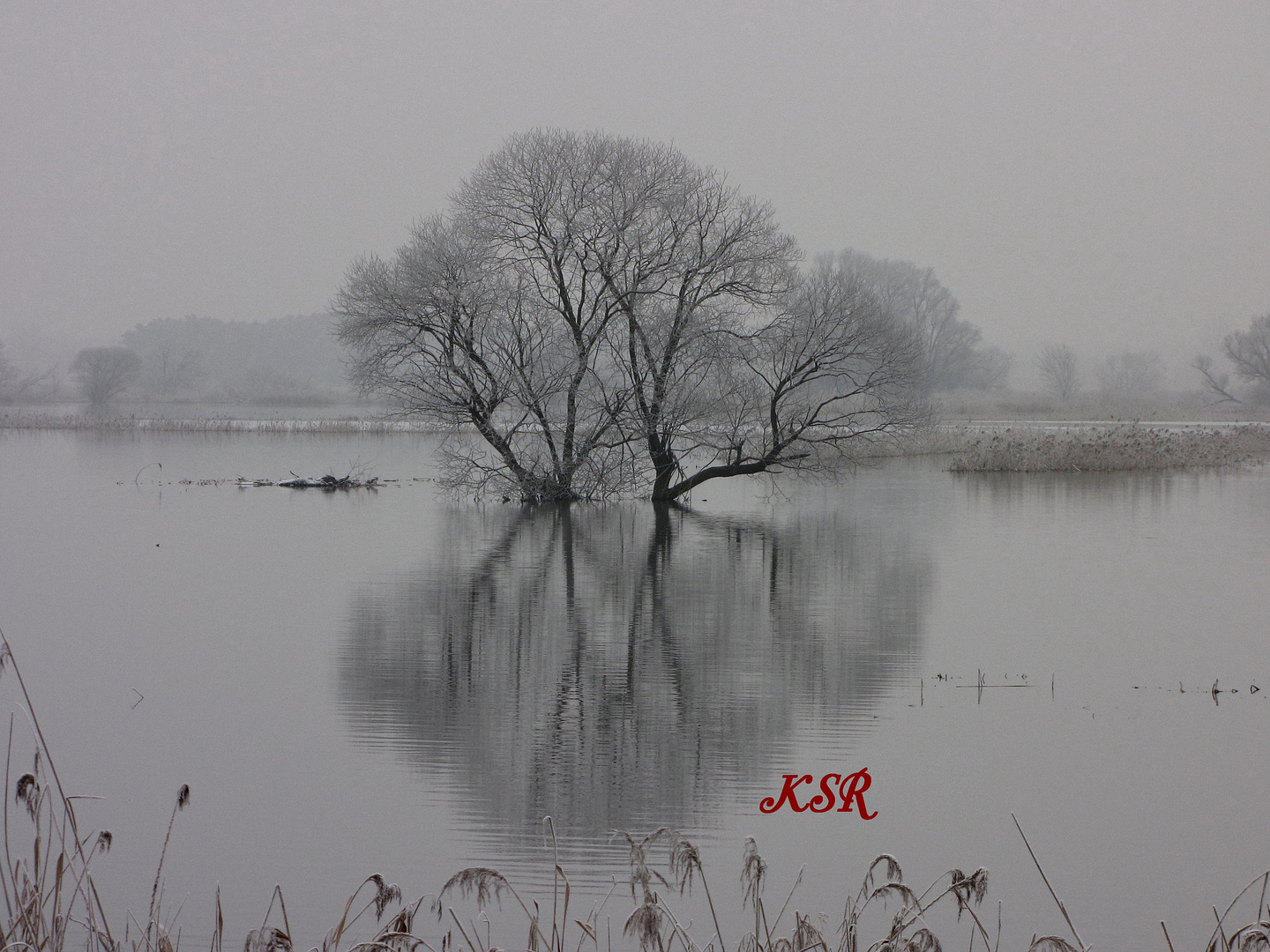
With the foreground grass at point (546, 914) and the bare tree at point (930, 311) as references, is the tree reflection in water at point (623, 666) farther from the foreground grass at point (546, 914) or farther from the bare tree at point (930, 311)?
the bare tree at point (930, 311)

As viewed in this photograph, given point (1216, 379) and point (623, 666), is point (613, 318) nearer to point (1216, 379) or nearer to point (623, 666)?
point (623, 666)

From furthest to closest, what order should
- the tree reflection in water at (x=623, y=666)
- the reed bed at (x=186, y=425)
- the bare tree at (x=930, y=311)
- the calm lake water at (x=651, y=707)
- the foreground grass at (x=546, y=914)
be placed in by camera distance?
the bare tree at (x=930, y=311), the reed bed at (x=186, y=425), the tree reflection in water at (x=623, y=666), the calm lake water at (x=651, y=707), the foreground grass at (x=546, y=914)

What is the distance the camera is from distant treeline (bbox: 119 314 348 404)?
100438 mm

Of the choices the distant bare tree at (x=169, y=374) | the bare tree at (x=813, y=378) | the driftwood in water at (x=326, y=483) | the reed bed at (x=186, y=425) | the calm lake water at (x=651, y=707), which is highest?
the distant bare tree at (x=169, y=374)

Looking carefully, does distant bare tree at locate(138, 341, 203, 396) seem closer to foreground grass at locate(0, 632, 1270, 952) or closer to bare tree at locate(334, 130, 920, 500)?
bare tree at locate(334, 130, 920, 500)

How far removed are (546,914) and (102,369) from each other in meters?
66.7

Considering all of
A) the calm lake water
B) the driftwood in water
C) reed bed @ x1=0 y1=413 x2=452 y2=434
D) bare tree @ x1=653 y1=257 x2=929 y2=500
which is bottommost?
the calm lake water

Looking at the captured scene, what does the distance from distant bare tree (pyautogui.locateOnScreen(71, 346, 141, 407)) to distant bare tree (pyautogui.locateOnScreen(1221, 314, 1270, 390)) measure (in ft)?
207

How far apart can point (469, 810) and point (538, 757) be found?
894 millimetres

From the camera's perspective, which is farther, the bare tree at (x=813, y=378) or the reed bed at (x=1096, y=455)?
the reed bed at (x=1096, y=455)

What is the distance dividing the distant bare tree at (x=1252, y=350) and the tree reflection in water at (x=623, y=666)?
196ft

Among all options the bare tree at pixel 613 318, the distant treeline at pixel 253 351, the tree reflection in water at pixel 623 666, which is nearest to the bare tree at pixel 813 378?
the bare tree at pixel 613 318

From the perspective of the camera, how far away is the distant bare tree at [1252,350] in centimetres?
6706

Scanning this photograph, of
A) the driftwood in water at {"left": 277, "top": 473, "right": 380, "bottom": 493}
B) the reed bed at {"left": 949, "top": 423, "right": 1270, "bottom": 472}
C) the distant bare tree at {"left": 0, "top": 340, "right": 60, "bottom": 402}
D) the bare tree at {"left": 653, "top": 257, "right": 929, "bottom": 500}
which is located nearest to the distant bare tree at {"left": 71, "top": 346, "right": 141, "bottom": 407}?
the distant bare tree at {"left": 0, "top": 340, "right": 60, "bottom": 402}
